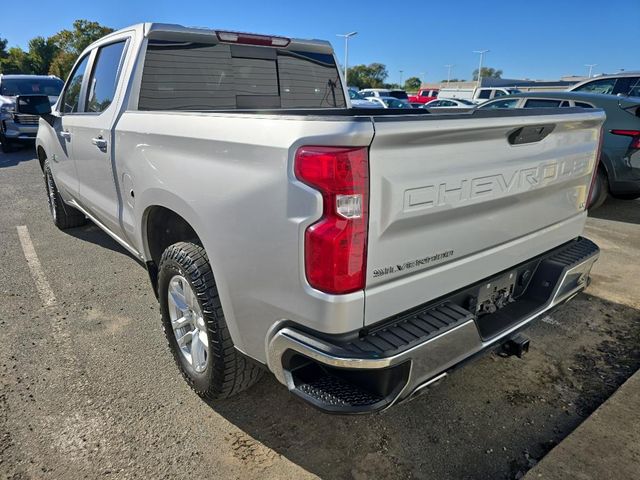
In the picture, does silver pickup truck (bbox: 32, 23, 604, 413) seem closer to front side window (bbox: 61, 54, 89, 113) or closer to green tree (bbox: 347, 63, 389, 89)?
front side window (bbox: 61, 54, 89, 113)

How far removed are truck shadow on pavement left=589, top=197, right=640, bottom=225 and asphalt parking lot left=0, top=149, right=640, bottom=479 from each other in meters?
3.14

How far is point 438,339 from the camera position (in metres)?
1.81

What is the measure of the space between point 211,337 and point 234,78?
2083 millimetres

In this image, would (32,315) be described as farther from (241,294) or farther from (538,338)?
(538,338)

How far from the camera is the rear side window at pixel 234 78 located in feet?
10.3

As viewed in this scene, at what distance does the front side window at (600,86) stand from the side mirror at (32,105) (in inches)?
361

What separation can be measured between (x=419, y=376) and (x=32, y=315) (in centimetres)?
308

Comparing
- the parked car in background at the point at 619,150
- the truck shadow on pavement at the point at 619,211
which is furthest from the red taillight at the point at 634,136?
the truck shadow on pavement at the point at 619,211

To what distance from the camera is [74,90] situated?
167 inches

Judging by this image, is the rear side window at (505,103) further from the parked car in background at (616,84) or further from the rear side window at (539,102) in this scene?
the parked car in background at (616,84)

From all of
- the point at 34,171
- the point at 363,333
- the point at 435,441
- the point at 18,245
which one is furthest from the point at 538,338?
the point at 34,171

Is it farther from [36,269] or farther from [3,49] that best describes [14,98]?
[3,49]

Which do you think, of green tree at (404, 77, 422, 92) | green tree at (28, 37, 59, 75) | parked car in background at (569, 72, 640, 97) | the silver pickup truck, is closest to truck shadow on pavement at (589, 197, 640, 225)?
parked car in background at (569, 72, 640, 97)

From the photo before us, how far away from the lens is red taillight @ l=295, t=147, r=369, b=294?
159cm
